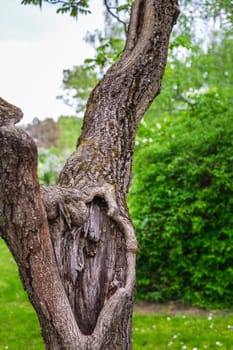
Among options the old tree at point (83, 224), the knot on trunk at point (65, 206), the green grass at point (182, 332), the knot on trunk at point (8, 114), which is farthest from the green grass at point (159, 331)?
the knot on trunk at point (8, 114)

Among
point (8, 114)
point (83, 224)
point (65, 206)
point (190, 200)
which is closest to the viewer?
point (8, 114)

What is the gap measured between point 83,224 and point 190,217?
3.54 meters

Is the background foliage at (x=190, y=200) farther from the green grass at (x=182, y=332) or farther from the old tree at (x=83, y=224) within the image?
the old tree at (x=83, y=224)

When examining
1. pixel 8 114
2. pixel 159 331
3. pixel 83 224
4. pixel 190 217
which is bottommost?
pixel 159 331

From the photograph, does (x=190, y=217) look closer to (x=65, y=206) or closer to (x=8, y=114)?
(x=65, y=206)

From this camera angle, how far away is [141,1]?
119 inches

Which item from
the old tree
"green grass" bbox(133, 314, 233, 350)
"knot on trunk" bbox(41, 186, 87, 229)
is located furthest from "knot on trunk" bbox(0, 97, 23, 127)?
"green grass" bbox(133, 314, 233, 350)

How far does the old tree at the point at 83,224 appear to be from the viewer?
156cm

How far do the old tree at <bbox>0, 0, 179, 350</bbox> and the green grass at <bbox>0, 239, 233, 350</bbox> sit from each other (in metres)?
2.29

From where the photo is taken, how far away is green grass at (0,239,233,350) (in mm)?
4035

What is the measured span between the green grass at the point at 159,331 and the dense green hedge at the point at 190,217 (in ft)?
1.62

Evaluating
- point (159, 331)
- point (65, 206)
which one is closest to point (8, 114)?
point (65, 206)

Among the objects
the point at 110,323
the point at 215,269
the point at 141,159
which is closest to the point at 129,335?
the point at 110,323

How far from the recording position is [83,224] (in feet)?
6.35
